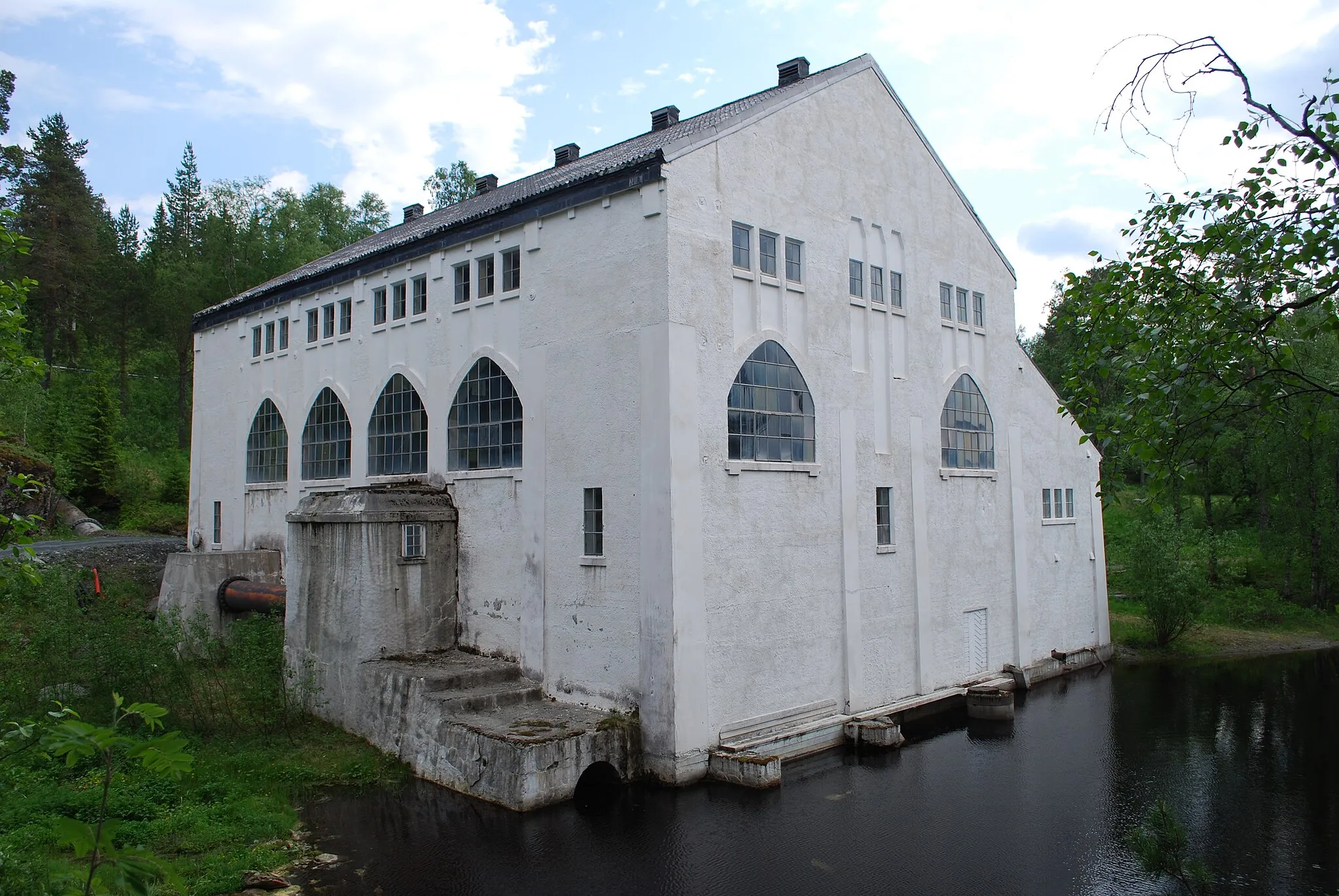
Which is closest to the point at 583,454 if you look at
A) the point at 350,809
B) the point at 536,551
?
the point at 536,551

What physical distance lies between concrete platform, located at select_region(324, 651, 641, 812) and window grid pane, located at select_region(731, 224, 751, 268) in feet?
26.1

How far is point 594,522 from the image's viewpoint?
15266mm

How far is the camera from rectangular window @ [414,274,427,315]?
1923 centimetres

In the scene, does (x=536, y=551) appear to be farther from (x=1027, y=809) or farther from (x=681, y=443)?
(x=1027, y=809)

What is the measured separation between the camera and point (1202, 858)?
10914mm

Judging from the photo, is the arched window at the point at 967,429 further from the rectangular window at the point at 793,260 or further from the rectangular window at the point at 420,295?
the rectangular window at the point at 420,295

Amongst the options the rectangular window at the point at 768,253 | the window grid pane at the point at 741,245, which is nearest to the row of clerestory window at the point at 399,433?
the window grid pane at the point at 741,245

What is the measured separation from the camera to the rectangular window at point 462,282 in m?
18.2

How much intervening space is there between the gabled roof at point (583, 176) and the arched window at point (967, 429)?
4.17 m

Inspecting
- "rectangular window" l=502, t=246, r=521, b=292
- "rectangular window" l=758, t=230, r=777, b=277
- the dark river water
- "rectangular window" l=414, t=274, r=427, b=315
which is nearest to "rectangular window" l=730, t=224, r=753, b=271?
"rectangular window" l=758, t=230, r=777, b=277

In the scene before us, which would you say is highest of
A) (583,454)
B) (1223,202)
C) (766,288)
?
(766,288)

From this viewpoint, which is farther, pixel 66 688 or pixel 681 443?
pixel 66 688

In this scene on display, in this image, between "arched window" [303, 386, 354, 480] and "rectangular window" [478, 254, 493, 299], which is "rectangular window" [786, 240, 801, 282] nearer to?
"rectangular window" [478, 254, 493, 299]

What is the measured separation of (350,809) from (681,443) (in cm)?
723
